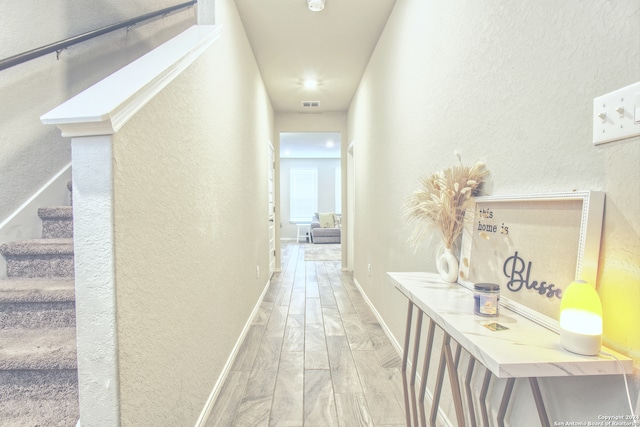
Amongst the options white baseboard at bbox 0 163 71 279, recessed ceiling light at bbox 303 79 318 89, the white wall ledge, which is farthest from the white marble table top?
recessed ceiling light at bbox 303 79 318 89

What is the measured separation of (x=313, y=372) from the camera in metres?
1.99

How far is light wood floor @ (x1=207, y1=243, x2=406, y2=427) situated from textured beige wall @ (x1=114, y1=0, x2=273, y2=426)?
0.63 feet

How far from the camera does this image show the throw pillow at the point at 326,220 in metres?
8.72

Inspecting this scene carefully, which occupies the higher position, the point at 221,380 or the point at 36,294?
the point at 36,294

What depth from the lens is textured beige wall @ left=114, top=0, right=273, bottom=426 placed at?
34.6 inches

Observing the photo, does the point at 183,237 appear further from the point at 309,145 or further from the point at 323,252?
the point at 309,145

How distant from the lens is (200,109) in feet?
5.02

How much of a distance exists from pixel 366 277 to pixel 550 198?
8.97ft

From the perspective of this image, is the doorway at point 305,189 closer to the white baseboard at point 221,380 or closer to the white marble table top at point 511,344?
the white baseboard at point 221,380

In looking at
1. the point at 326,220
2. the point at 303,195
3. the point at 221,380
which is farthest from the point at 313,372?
the point at 303,195

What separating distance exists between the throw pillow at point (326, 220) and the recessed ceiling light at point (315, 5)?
21.9 ft

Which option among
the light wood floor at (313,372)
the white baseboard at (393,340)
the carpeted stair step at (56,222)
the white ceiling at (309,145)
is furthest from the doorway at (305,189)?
the carpeted stair step at (56,222)

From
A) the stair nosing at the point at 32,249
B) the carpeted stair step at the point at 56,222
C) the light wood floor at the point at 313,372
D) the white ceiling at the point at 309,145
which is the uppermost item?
the white ceiling at the point at 309,145

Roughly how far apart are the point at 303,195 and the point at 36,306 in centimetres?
842
